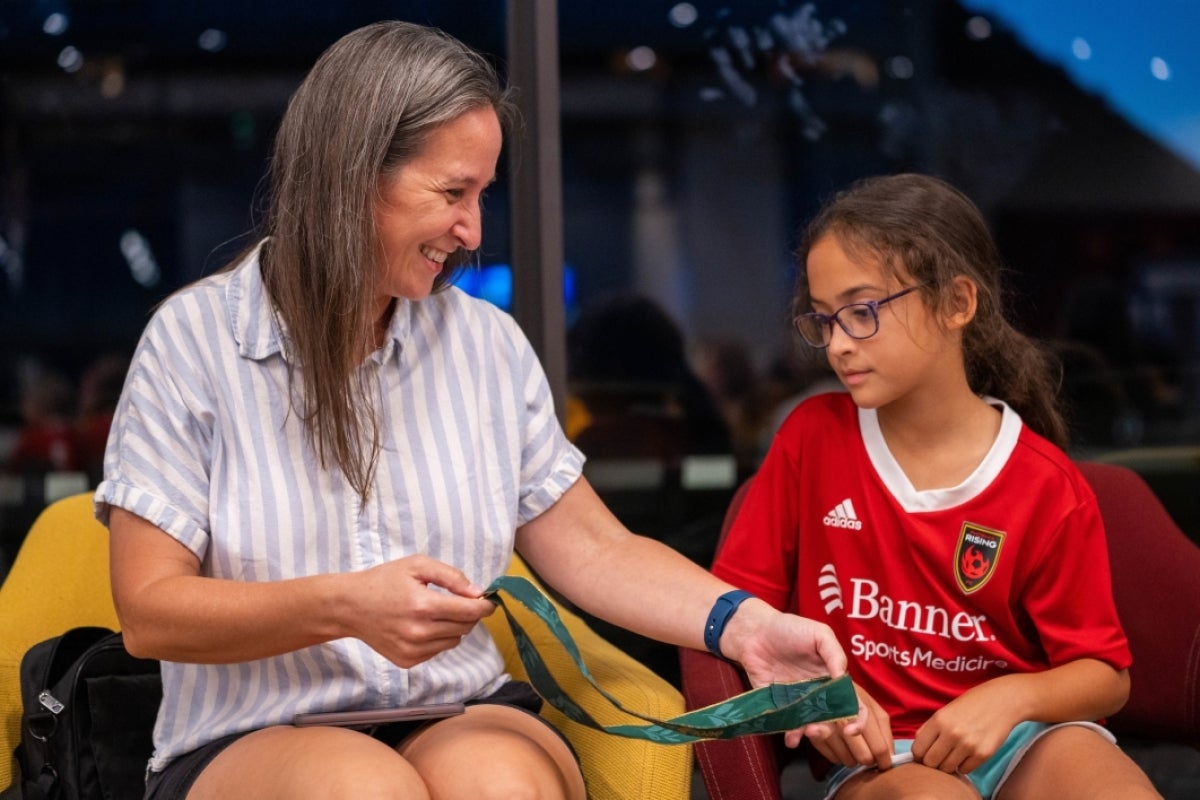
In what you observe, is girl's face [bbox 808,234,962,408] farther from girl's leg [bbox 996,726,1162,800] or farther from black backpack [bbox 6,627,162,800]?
black backpack [bbox 6,627,162,800]

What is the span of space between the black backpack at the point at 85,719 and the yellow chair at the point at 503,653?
0.17 m

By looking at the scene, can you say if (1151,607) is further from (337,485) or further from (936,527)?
(337,485)

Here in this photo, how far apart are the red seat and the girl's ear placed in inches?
19.0

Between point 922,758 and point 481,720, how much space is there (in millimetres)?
681

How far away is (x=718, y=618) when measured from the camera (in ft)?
6.53

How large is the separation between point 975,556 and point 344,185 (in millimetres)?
1142

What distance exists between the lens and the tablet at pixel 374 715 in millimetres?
1840

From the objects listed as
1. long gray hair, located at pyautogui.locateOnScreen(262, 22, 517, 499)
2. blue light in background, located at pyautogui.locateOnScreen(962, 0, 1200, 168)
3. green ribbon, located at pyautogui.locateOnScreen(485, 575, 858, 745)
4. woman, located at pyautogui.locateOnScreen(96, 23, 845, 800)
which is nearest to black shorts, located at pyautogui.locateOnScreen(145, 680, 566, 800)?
woman, located at pyautogui.locateOnScreen(96, 23, 845, 800)

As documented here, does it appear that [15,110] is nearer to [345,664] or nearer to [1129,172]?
[345,664]

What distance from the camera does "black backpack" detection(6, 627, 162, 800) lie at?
6.49 feet

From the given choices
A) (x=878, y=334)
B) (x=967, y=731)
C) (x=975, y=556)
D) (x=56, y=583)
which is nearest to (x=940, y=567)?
(x=975, y=556)

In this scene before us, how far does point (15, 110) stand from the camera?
3443mm

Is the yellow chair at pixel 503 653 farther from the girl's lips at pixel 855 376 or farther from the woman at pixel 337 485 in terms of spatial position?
the girl's lips at pixel 855 376

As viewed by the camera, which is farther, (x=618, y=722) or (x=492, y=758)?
(x=618, y=722)
